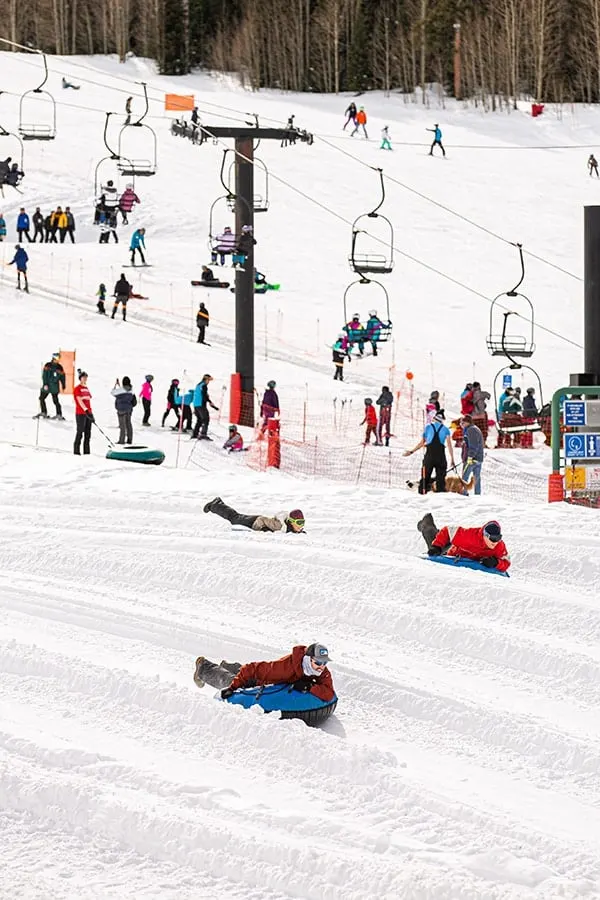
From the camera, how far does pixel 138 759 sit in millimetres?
7207

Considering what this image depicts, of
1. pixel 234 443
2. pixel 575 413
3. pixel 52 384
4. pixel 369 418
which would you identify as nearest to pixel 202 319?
pixel 52 384

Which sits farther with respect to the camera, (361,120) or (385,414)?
(361,120)

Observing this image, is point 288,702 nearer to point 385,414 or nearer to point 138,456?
point 138,456

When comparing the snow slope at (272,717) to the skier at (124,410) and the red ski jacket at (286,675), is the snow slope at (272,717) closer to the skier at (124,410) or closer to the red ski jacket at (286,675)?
the red ski jacket at (286,675)

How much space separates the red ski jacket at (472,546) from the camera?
10.9 m

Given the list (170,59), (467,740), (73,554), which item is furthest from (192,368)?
(170,59)

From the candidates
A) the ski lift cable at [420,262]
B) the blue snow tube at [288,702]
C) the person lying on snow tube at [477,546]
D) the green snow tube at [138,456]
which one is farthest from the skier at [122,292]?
the blue snow tube at [288,702]

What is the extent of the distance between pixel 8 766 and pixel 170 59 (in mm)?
60657

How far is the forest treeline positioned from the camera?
60375 mm

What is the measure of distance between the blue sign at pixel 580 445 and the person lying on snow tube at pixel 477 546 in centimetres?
330

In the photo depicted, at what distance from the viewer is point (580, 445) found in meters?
14.3

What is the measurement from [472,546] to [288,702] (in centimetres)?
344

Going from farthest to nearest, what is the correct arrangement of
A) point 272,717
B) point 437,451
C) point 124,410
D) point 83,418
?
1. point 124,410
2. point 83,418
3. point 437,451
4. point 272,717

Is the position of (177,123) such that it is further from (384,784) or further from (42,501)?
(384,784)
